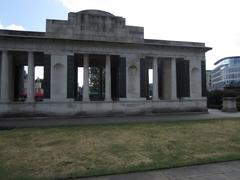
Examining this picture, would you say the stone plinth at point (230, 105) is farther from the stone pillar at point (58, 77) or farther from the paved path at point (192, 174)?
the paved path at point (192, 174)

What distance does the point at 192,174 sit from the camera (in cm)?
536

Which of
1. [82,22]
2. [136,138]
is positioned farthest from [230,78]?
[136,138]

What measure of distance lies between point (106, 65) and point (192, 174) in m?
19.8

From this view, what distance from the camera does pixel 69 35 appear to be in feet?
76.4

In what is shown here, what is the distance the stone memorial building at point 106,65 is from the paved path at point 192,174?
59.3 feet

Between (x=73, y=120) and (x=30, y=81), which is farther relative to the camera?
(x=30, y=81)

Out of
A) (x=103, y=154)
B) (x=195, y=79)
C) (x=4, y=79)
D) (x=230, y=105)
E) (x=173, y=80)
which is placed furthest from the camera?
(x=230, y=105)

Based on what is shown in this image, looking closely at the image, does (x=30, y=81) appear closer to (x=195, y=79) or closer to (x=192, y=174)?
(x=195, y=79)

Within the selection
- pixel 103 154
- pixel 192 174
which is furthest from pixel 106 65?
pixel 192 174

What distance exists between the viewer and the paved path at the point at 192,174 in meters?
5.14

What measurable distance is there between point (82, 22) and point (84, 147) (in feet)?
59.3

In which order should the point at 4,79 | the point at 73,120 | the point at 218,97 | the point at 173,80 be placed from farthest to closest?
the point at 218,97
the point at 173,80
the point at 4,79
the point at 73,120

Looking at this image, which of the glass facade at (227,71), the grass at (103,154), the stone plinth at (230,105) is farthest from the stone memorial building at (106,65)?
the glass facade at (227,71)

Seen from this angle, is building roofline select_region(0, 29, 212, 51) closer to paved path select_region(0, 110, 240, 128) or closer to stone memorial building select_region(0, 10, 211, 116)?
stone memorial building select_region(0, 10, 211, 116)
